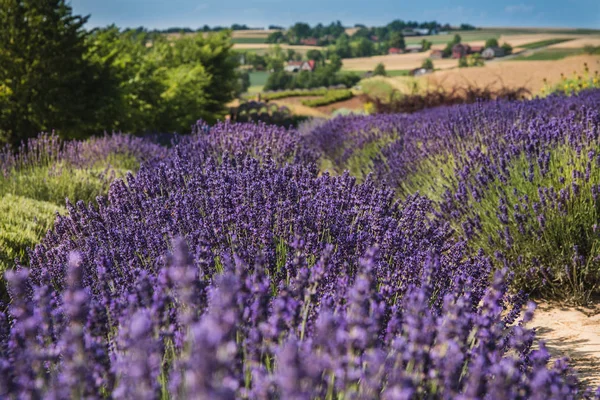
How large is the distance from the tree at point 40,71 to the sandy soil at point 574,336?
7541 millimetres

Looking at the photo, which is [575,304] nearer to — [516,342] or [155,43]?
[516,342]

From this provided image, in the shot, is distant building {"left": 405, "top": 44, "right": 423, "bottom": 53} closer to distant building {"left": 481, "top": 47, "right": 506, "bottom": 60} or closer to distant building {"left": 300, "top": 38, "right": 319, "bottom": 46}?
distant building {"left": 300, "top": 38, "right": 319, "bottom": 46}

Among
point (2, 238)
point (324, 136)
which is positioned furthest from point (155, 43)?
point (2, 238)

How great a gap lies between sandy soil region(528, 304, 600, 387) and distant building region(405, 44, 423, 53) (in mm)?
83457

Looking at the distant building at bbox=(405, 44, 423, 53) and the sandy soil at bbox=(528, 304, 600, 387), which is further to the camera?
the distant building at bbox=(405, 44, 423, 53)

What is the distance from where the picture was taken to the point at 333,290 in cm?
241

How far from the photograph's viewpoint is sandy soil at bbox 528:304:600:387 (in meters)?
2.88

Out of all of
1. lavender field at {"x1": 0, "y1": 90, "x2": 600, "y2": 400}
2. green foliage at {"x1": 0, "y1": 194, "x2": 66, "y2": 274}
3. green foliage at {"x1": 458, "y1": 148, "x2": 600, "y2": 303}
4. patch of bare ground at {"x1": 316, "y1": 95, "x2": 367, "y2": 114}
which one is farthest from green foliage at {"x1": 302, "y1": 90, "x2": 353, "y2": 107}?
green foliage at {"x1": 458, "y1": 148, "x2": 600, "y2": 303}

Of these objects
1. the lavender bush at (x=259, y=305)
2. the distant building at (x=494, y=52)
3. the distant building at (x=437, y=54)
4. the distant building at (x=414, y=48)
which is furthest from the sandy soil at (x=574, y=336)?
the distant building at (x=414, y=48)

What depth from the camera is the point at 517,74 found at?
842 inches

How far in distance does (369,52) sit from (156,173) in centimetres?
8459

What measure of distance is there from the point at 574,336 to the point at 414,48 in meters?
88.5

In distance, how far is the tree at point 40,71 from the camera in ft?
27.7

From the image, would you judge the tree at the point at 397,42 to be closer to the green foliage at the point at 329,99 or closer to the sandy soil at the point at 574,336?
the green foliage at the point at 329,99
